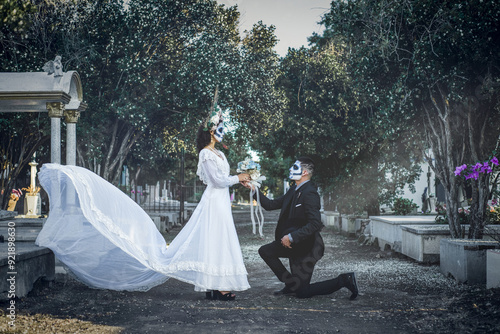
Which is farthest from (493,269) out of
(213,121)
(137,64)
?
(137,64)

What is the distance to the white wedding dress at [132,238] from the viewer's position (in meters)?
6.52

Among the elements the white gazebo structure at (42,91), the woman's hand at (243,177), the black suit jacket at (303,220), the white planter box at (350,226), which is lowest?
the white planter box at (350,226)

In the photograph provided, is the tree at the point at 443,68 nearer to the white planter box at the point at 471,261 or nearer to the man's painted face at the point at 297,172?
the white planter box at the point at 471,261

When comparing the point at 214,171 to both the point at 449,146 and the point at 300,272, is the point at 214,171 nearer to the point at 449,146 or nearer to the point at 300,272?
the point at 300,272

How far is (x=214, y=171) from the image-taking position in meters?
6.66

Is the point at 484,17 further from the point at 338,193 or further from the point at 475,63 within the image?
the point at 338,193

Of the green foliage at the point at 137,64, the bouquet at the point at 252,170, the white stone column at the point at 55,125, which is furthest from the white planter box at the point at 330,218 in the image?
the bouquet at the point at 252,170

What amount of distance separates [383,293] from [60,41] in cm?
1563

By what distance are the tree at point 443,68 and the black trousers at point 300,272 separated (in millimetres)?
4270

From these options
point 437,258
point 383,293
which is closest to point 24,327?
point 383,293

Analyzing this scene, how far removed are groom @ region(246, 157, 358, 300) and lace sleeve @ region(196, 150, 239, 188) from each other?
26.8 inches

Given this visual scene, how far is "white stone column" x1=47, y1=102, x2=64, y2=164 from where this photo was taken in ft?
37.9

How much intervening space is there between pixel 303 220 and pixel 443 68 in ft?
17.2

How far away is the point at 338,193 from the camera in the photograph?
844 inches
